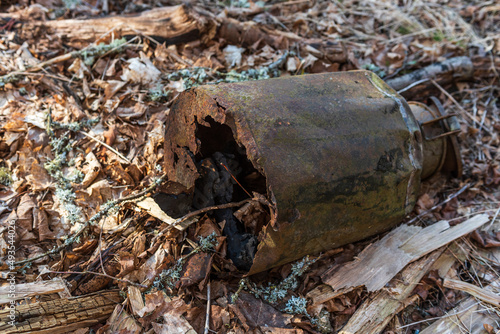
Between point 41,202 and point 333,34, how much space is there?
337cm

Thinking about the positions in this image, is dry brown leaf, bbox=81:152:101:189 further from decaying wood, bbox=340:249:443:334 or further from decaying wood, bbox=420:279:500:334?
decaying wood, bbox=420:279:500:334

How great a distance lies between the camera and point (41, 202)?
2492 mm

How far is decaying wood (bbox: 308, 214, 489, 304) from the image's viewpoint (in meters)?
2.20

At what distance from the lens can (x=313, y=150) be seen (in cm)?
176

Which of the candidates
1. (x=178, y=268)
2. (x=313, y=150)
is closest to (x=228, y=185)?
(x=178, y=268)

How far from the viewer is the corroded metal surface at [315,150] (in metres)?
1.69

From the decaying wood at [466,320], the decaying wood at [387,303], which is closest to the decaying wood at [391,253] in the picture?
the decaying wood at [387,303]

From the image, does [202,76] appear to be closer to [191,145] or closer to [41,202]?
[191,145]

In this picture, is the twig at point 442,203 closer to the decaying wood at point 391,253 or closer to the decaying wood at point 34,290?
the decaying wood at point 391,253

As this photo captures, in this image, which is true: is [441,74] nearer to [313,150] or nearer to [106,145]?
[313,150]

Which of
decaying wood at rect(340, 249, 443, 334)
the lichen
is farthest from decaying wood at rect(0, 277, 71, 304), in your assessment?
decaying wood at rect(340, 249, 443, 334)

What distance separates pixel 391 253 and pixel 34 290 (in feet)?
7.20

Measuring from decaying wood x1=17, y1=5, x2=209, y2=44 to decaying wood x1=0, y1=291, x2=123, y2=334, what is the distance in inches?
95.8

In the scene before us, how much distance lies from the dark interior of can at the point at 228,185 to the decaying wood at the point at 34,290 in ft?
2.92
